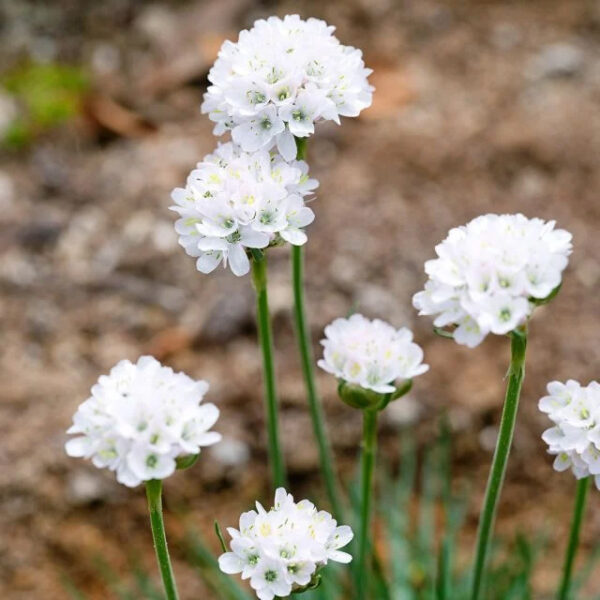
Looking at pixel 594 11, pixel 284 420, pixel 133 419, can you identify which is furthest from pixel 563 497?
pixel 594 11

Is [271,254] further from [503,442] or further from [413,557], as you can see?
[503,442]

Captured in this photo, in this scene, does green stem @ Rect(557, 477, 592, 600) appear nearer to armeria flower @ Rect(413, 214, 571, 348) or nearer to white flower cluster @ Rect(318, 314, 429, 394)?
white flower cluster @ Rect(318, 314, 429, 394)

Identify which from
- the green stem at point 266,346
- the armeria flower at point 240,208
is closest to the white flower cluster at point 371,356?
the green stem at point 266,346

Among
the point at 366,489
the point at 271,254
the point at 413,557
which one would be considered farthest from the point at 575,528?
the point at 271,254

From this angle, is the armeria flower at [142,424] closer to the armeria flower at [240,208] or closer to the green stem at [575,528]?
the armeria flower at [240,208]

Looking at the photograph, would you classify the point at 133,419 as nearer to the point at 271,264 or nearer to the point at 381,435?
the point at 381,435

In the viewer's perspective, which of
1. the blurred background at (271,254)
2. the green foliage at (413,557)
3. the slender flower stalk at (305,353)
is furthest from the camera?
the blurred background at (271,254)
